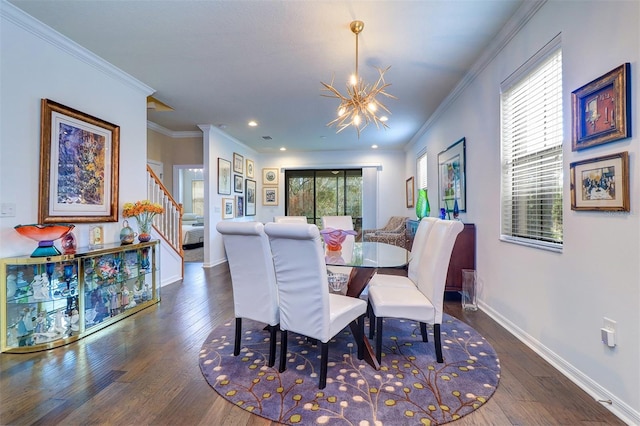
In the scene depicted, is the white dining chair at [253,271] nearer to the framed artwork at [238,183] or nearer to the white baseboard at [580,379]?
the white baseboard at [580,379]

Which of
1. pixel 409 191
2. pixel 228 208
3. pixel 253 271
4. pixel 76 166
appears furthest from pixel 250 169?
pixel 253 271

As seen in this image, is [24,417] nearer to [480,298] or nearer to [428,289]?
[428,289]

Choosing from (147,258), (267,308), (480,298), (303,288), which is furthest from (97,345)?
(480,298)

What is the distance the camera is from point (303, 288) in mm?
1771

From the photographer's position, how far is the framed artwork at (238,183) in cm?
655

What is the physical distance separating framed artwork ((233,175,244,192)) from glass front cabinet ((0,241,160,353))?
12.0 feet

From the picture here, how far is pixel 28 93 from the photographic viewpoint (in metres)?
2.47

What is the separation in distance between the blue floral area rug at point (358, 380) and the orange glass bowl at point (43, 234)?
4.85 ft

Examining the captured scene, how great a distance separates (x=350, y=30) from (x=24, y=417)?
11.1ft

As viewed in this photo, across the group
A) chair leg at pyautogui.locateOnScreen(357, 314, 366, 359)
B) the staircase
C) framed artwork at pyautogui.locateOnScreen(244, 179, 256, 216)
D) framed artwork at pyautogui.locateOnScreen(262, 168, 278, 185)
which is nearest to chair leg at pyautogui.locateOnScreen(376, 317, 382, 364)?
chair leg at pyautogui.locateOnScreen(357, 314, 366, 359)

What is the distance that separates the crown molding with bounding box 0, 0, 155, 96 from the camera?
7.54 feet

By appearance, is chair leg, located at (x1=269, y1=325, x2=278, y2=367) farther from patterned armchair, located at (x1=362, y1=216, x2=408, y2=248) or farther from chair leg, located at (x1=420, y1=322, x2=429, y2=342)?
patterned armchair, located at (x1=362, y1=216, x2=408, y2=248)

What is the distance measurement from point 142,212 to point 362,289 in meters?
2.73

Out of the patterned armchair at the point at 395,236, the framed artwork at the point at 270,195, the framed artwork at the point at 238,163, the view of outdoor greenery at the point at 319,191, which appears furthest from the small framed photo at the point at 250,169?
the patterned armchair at the point at 395,236
